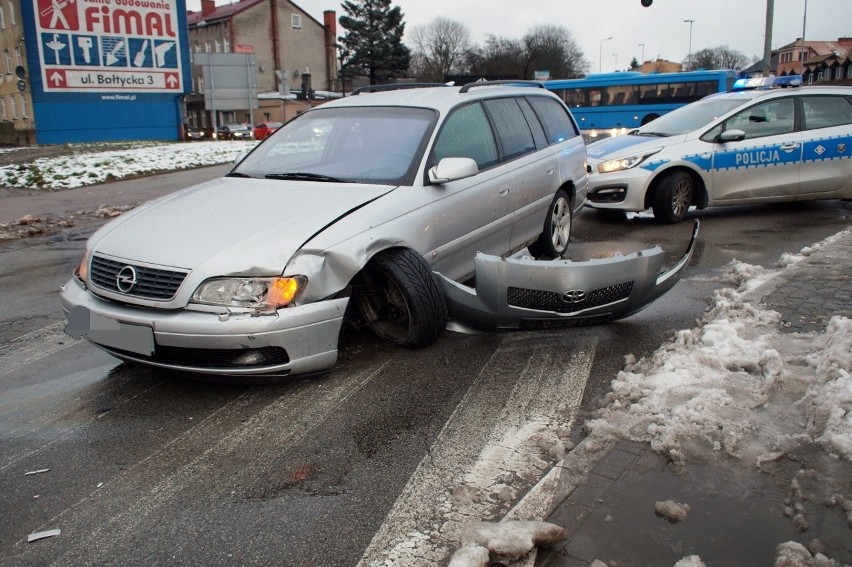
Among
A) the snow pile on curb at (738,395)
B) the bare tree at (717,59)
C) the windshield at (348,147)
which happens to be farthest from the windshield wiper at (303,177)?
the bare tree at (717,59)

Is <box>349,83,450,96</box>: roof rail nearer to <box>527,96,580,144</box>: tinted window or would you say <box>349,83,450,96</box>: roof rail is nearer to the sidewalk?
<box>527,96,580,144</box>: tinted window

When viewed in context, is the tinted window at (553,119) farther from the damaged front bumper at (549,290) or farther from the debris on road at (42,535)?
the debris on road at (42,535)

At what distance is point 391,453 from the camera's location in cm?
328

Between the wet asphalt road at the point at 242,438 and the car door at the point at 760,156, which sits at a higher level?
the car door at the point at 760,156

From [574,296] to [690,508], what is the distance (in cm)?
190

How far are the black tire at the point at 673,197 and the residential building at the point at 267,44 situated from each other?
177 feet

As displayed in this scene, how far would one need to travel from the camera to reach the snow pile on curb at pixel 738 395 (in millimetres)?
3180

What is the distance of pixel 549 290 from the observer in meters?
4.44

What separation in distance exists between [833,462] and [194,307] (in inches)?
120

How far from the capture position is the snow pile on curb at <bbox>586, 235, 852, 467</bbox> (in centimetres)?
318

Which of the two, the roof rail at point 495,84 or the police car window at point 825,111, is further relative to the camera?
the police car window at point 825,111

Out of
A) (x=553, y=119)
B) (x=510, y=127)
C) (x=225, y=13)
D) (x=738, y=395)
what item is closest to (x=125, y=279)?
(x=738, y=395)

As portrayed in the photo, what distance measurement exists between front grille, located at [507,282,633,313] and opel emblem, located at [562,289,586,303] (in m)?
0.02

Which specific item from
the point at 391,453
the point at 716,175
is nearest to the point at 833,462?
the point at 391,453
